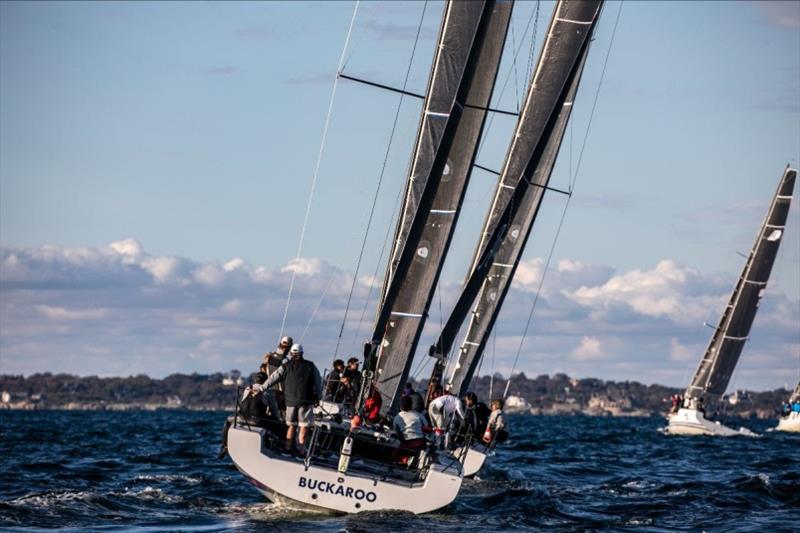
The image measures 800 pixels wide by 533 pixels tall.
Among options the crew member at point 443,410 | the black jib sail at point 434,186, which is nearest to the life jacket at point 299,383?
the black jib sail at point 434,186

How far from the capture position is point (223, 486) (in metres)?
29.2

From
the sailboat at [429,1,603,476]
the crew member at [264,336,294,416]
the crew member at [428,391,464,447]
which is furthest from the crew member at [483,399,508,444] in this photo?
the crew member at [264,336,294,416]

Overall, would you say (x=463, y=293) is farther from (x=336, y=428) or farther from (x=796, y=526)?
(x=796, y=526)

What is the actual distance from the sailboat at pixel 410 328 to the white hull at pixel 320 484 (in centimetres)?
2

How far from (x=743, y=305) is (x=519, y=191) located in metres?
45.4

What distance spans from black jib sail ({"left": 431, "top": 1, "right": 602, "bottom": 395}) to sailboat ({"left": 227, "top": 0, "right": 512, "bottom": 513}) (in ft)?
13.0

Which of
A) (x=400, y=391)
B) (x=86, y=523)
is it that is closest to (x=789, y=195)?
(x=400, y=391)

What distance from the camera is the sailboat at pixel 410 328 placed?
21797 mm

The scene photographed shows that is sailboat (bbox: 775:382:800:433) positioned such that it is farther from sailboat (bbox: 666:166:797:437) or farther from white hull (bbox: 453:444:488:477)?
white hull (bbox: 453:444:488:477)

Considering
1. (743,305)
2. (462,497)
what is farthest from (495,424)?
(743,305)

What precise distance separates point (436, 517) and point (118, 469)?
14.5 metres

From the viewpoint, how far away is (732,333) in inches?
2955

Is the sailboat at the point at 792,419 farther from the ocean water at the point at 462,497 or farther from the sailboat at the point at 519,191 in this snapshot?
the sailboat at the point at 519,191

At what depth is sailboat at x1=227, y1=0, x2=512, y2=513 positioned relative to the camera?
21.8 metres
